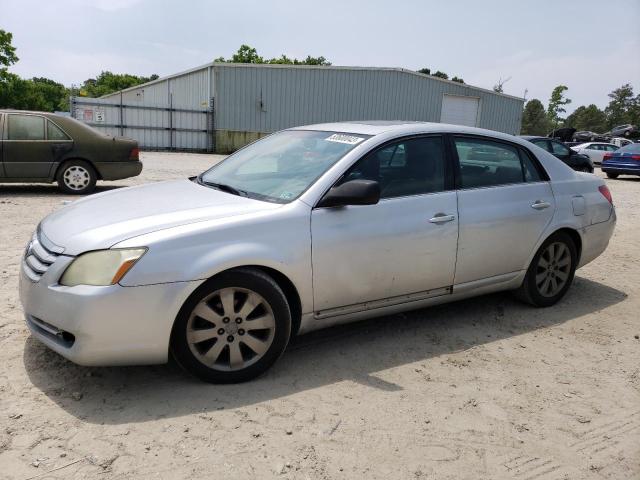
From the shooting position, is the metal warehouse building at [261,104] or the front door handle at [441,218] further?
the metal warehouse building at [261,104]

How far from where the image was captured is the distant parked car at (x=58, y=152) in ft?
29.6

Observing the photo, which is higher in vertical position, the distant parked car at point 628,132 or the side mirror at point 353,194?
the distant parked car at point 628,132

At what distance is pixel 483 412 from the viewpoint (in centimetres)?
307

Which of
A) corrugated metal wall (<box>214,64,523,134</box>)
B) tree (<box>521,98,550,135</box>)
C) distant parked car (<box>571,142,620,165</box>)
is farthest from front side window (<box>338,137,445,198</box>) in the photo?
tree (<box>521,98,550,135</box>)

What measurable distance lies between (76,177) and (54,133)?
82cm

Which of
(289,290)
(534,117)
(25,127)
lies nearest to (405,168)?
(289,290)

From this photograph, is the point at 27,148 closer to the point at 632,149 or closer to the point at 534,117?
the point at 632,149

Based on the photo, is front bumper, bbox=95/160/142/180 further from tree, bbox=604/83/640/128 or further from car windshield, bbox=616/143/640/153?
tree, bbox=604/83/640/128

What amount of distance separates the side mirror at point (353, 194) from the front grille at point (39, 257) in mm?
1567

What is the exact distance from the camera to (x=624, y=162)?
1955 centimetres

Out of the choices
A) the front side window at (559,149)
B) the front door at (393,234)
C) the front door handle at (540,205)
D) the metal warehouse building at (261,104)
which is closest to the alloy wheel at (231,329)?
the front door at (393,234)

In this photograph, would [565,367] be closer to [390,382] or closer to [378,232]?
[390,382]

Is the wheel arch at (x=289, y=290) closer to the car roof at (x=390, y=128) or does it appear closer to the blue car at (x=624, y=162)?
the car roof at (x=390, y=128)

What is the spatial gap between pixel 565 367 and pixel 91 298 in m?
3.05
